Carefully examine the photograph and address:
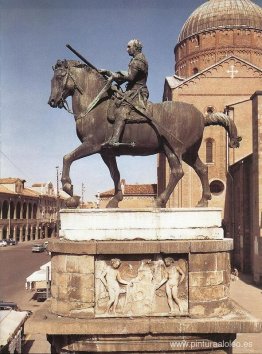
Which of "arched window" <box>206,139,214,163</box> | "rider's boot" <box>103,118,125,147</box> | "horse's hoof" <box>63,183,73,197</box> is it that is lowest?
"horse's hoof" <box>63,183,73,197</box>

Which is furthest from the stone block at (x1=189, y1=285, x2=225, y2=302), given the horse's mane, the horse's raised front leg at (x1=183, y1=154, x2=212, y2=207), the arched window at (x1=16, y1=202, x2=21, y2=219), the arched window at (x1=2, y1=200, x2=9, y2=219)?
the arched window at (x1=16, y1=202, x2=21, y2=219)

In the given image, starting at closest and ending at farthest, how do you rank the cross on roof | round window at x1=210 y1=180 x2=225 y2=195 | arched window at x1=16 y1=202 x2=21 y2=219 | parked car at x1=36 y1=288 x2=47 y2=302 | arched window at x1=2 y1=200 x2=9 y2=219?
parked car at x1=36 y1=288 x2=47 y2=302 < round window at x1=210 y1=180 x2=225 y2=195 < the cross on roof < arched window at x1=2 y1=200 x2=9 y2=219 < arched window at x1=16 y1=202 x2=21 y2=219

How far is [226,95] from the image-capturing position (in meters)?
41.2

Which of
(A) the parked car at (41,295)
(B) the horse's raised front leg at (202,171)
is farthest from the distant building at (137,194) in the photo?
(B) the horse's raised front leg at (202,171)

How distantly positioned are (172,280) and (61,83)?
12.5ft

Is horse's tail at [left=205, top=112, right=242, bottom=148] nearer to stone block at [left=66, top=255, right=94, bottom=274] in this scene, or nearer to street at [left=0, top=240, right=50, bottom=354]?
stone block at [left=66, top=255, right=94, bottom=274]

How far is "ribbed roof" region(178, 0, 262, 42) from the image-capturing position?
47312mm

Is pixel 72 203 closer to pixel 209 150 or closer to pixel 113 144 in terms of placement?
pixel 113 144

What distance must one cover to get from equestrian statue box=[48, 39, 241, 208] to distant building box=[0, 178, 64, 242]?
63.9 meters

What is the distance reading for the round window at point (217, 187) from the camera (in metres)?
39.1

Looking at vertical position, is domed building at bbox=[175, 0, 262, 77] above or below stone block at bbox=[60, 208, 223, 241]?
above

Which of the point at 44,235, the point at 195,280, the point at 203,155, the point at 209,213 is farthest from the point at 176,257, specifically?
the point at 44,235

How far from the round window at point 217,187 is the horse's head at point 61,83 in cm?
3274

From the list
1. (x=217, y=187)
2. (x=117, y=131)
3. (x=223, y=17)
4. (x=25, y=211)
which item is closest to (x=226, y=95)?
(x=217, y=187)
